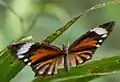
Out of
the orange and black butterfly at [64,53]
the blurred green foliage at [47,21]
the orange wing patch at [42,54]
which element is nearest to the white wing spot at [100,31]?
the orange and black butterfly at [64,53]

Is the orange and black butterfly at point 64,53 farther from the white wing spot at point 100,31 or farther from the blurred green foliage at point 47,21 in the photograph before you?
the blurred green foliage at point 47,21

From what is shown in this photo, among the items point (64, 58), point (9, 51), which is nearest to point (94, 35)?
point (64, 58)

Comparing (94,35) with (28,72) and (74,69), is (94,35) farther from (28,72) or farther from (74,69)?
(28,72)

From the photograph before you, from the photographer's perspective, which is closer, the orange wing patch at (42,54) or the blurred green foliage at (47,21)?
the orange wing patch at (42,54)

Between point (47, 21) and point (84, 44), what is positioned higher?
point (47, 21)

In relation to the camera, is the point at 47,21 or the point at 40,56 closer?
the point at 40,56


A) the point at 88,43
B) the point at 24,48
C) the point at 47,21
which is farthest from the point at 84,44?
the point at 47,21

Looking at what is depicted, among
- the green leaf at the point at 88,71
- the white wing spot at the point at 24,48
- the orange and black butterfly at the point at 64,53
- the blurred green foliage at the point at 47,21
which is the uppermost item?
the blurred green foliage at the point at 47,21

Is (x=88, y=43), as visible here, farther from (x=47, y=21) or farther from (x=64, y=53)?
(x=47, y=21)
